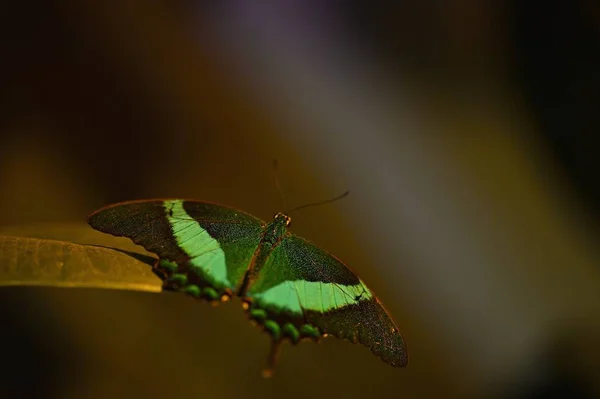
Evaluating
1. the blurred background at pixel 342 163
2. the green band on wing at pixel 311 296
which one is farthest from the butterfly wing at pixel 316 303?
the blurred background at pixel 342 163

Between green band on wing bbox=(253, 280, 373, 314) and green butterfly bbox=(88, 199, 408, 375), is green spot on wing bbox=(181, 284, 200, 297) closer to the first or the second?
green butterfly bbox=(88, 199, 408, 375)

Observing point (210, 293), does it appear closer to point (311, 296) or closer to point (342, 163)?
point (311, 296)

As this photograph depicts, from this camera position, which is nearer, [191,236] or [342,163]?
[191,236]

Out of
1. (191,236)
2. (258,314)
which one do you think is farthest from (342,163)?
(258,314)

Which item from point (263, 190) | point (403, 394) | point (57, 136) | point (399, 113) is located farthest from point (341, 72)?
point (403, 394)

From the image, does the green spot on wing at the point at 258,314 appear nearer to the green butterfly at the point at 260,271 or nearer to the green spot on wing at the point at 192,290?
the green butterfly at the point at 260,271

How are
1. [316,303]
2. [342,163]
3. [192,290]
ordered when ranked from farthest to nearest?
[342,163] → [316,303] → [192,290]
